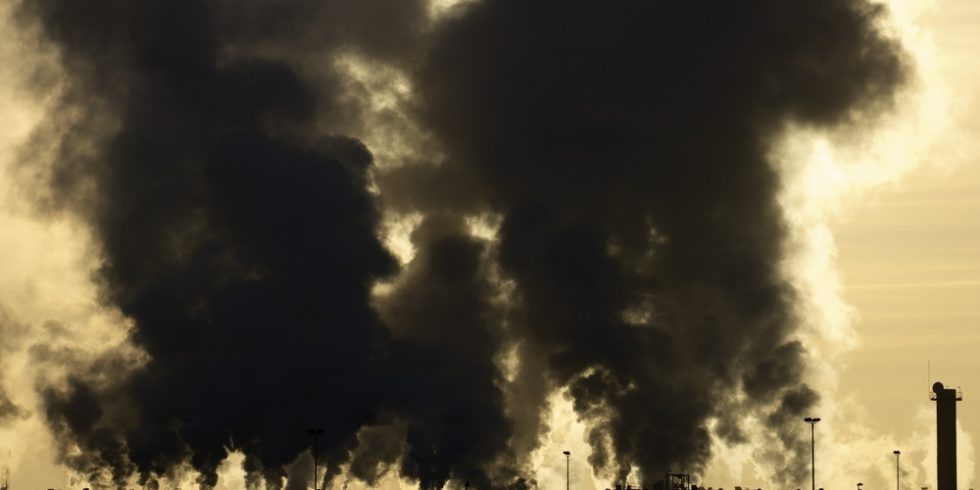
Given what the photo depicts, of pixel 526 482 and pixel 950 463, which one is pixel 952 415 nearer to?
pixel 950 463

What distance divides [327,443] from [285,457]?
124 inches

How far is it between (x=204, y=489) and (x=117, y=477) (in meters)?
6.96

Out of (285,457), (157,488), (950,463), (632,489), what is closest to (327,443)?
(285,457)

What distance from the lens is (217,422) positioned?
14962 centimetres

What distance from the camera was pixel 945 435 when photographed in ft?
560

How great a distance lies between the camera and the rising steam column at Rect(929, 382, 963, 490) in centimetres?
16650

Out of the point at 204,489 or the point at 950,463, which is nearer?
the point at 204,489

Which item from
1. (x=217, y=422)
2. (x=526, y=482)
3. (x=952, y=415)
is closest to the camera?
(x=217, y=422)

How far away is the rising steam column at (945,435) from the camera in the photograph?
546 ft

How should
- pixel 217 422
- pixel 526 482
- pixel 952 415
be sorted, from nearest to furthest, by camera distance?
pixel 217 422 < pixel 526 482 < pixel 952 415

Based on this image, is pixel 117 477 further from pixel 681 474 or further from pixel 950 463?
pixel 950 463

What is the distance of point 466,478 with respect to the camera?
155m

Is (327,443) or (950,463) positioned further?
(950,463)

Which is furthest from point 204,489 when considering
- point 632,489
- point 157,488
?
point 632,489
